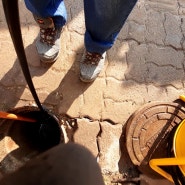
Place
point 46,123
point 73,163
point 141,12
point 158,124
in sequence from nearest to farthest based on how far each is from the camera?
point 73,163 → point 46,123 → point 158,124 → point 141,12

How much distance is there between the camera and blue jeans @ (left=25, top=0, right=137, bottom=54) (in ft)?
4.16

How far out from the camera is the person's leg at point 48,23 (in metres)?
1.47

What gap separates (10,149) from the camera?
1545 millimetres

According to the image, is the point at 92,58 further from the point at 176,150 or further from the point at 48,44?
the point at 176,150

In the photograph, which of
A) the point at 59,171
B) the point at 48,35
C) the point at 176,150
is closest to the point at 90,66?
the point at 48,35

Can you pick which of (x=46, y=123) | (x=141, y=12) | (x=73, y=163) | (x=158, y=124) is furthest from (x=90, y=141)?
(x=73, y=163)

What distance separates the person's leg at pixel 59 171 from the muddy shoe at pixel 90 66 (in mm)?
1083

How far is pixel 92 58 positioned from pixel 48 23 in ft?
0.90

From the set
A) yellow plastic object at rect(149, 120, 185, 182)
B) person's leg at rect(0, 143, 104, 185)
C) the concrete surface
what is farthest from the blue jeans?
person's leg at rect(0, 143, 104, 185)

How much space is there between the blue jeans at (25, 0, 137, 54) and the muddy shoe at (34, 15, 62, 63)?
0.06m

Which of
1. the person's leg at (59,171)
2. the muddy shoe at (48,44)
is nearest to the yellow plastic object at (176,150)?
the muddy shoe at (48,44)

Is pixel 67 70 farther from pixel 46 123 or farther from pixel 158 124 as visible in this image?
pixel 158 124

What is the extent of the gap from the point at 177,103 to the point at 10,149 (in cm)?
87

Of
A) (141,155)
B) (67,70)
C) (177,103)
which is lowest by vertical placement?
(141,155)
